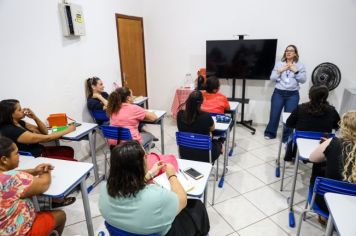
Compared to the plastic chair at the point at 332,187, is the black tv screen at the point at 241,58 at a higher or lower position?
higher

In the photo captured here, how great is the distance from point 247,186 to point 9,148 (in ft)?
7.95

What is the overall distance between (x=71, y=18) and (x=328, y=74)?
12.9ft

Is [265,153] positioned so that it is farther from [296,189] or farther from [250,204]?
[250,204]

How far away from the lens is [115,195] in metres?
1.21

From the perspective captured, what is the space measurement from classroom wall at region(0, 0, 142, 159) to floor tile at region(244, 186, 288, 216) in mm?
2463

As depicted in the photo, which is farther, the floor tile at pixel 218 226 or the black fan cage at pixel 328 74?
the black fan cage at pixel 328 74

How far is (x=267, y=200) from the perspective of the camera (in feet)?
8.63

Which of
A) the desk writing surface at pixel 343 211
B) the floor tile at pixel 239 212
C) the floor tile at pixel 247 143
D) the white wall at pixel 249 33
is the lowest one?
the floor tile at pixel 239 212

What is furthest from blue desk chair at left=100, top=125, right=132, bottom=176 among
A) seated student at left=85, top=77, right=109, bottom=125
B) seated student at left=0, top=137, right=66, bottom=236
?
seated student at left=0, top=137, right=66, bottom=236

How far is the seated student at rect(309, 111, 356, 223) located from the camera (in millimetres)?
1579

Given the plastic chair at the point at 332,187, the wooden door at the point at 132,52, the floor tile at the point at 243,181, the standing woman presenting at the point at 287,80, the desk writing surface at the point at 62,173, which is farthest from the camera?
the wooden door at the point at 132,52

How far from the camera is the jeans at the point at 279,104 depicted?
3.94 m

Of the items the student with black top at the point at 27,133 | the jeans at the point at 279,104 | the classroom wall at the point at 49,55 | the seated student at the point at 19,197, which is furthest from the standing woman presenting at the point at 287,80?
the seated student at the point at 19,197

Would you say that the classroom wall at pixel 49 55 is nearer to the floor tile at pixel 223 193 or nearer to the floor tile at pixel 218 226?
the floor tile at pixel 223 193
